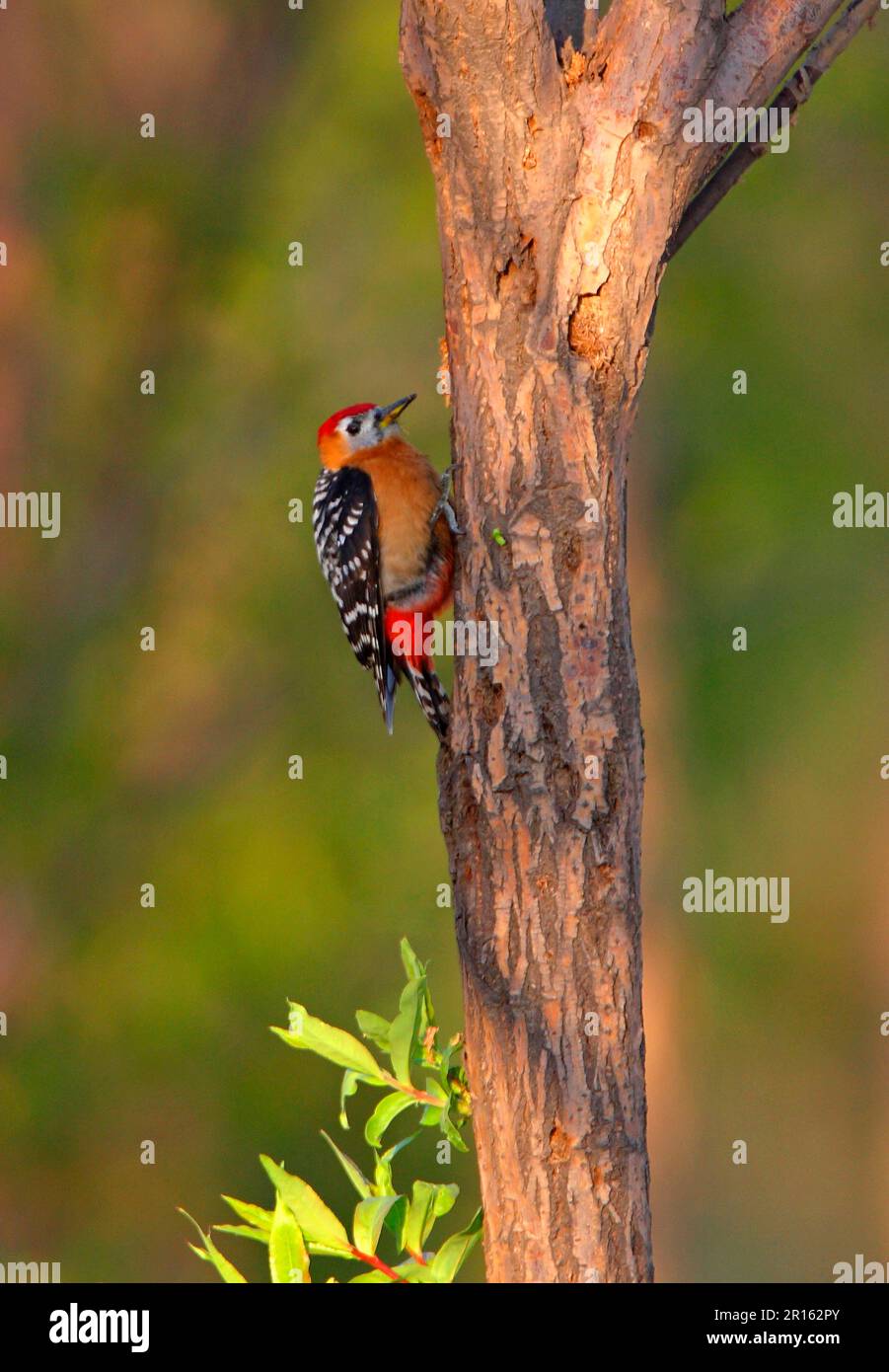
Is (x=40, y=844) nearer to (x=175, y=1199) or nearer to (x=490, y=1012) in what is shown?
(x=175, y=1199)

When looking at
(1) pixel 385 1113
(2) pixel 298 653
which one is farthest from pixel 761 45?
(2) pixel 298 653

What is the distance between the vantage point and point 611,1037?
3012 mm

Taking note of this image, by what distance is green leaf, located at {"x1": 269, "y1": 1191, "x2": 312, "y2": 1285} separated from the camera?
2898mm

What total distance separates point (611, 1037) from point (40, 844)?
6166 millimetres

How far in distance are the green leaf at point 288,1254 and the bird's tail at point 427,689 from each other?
168 cm

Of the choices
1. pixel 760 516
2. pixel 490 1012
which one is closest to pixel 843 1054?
pixel 760 516

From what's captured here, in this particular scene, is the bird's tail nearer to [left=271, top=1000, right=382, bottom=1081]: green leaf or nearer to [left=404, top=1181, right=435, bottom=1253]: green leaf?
[left=271, top=1000, right=382, bottom=1081]: green leaf

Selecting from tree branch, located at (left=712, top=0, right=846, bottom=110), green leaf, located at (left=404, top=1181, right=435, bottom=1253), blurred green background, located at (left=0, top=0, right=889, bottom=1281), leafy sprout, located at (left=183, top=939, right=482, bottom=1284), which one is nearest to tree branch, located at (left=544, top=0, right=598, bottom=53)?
tree branch, located at (left=712, top=0, right=846, bottom=110)

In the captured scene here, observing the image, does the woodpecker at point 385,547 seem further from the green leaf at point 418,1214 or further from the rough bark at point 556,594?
the green leaf at point 418,1214

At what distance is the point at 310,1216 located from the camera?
3.01 meters

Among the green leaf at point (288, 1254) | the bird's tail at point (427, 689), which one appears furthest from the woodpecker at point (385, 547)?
the green leaf at point (288, 1254)

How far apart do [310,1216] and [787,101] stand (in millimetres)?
2726

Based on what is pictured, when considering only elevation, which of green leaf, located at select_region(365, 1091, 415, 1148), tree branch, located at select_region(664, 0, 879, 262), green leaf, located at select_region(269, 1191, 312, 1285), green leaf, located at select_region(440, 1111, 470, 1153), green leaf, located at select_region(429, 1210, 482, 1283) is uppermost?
tree branch, located at select_region(664, 0, 879, 262)

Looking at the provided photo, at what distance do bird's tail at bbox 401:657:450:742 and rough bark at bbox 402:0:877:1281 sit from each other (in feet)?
3.76
